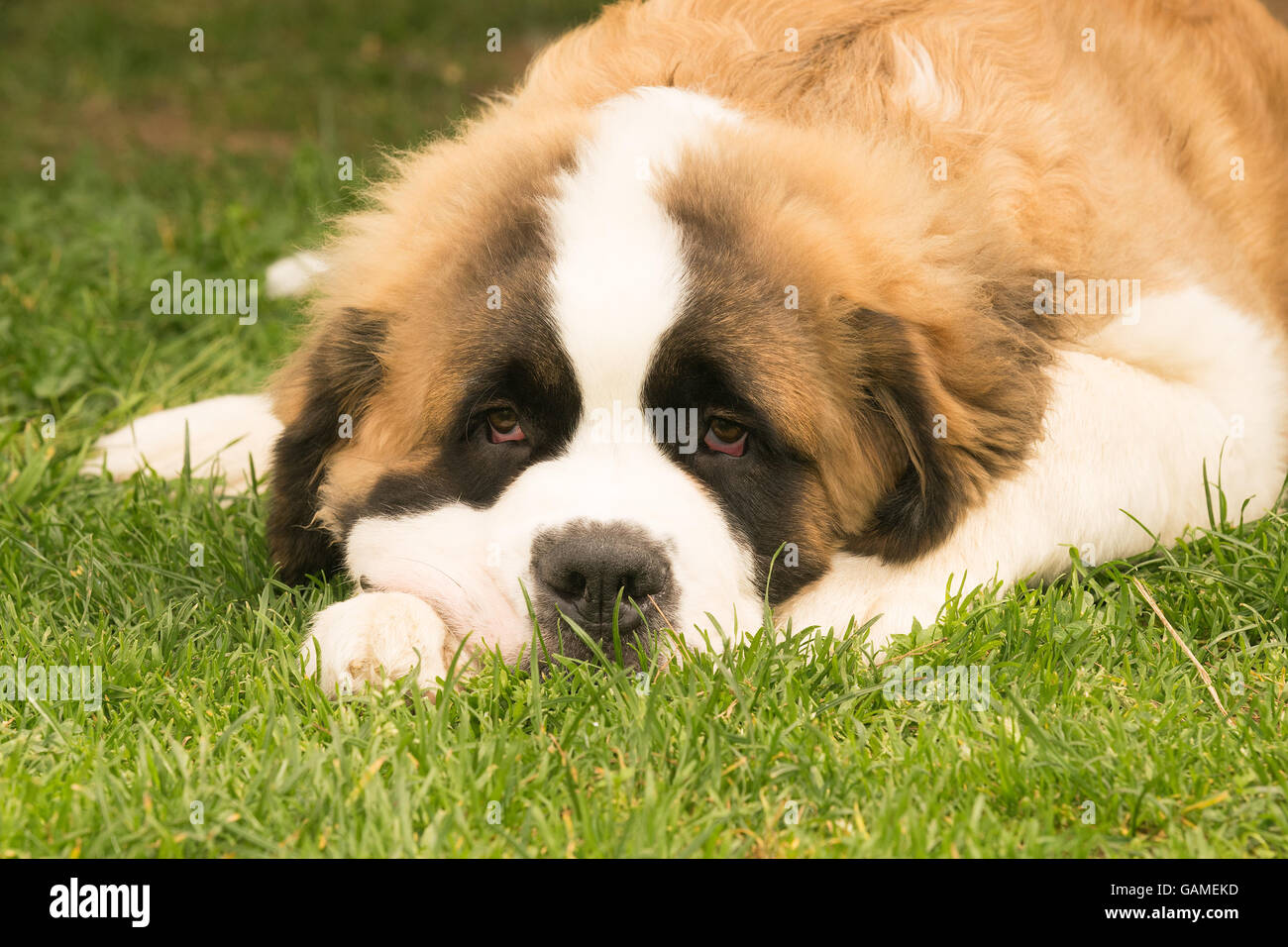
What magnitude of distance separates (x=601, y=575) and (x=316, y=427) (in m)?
0.89

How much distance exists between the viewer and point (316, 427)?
3.21 m

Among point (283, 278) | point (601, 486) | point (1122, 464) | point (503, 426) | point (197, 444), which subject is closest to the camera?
point (601, 486)

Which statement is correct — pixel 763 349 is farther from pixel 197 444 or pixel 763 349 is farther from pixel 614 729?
pixel 197 444

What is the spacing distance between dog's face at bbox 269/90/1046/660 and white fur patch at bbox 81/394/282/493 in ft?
2.83

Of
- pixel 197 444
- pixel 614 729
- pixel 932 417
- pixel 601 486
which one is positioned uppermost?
pixel 197 444

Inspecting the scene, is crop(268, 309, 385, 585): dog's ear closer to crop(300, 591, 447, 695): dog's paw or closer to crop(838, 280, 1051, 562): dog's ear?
crop(300, 591, 447, 695): dog's paw

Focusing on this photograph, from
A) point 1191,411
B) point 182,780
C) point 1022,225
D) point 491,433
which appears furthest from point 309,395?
point 1191,411

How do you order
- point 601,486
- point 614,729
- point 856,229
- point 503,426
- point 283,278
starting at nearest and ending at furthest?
1. point 614,729
2. point 601,486
3. point 503,426
4. point 856,229
5. point 283,278

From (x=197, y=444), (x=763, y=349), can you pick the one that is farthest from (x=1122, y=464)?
(x=197, y=444)

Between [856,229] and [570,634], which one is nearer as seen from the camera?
[570,634]

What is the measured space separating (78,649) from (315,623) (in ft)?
1.60

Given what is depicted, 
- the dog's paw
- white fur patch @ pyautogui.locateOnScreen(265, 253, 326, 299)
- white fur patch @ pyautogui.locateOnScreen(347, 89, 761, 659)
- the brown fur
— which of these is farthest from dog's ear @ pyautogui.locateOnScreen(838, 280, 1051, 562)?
white fur patch @ pyautogui.locateOnScreen(265, 253, 326, 299)

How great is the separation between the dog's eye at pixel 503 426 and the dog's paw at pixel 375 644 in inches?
14.3
